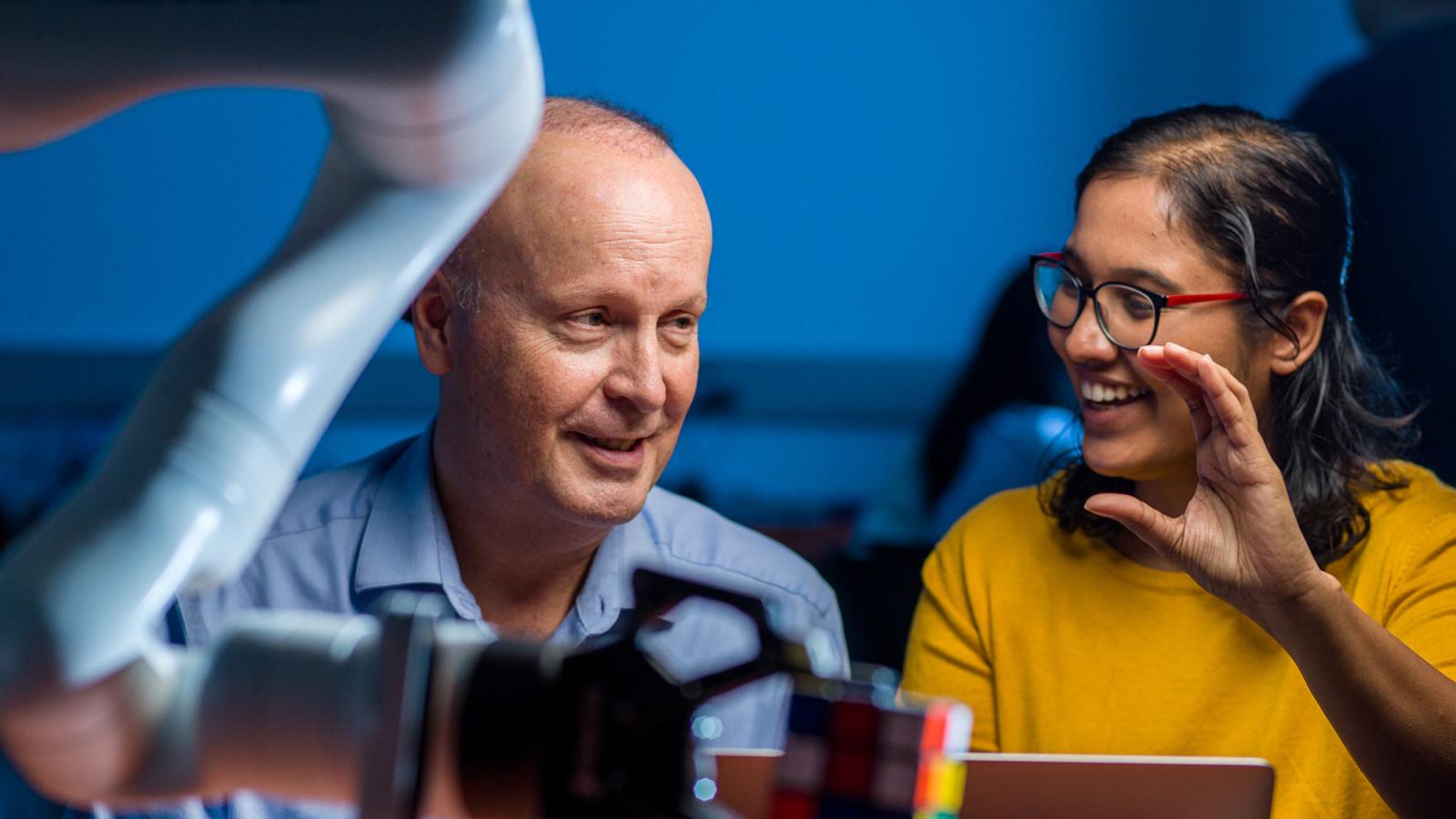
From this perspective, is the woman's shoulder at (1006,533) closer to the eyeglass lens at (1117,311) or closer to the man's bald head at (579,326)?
the eyeglass lens at (1117,311)

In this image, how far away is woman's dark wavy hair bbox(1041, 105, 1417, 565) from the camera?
1354mm

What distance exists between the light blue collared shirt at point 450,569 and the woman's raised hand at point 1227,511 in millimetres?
326

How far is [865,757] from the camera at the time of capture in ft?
2.18

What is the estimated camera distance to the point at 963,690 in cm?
147

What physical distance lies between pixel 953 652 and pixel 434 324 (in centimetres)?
65

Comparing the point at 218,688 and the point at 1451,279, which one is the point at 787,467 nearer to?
the point at 1451,279

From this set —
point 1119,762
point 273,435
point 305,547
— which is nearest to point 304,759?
point 273,435

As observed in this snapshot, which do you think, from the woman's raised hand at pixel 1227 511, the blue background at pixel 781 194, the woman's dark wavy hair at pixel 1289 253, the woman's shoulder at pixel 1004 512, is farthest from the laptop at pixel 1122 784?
the blue background at pixel 781 194

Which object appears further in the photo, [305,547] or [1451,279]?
[1451,279]

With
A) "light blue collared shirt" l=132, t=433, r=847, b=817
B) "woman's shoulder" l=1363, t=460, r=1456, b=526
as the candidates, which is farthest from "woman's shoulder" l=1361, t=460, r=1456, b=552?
"light blue collared shirt" l=132, t=433, r=847, b=817

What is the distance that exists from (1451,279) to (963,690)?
94 centimetres

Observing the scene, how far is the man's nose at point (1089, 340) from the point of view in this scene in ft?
4.46

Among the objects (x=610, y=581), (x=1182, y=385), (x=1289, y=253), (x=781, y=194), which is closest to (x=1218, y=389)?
(x=1182, y=385)

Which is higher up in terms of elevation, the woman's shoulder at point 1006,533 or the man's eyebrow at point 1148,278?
the man's eyebrow at point 1148,278
